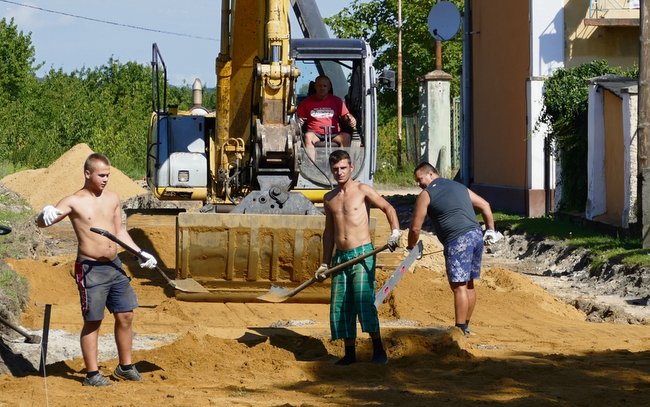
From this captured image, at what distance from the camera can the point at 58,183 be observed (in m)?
32.6

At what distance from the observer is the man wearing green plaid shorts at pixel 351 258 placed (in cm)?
1045

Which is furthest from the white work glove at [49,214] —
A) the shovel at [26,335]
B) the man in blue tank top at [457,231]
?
the man in blue tank top at [457,231]

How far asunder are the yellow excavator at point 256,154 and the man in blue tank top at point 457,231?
2358 millimetres

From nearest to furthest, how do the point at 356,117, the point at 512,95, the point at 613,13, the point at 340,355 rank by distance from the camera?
the point at 340,355 < the point at 356,117 < the point at 613,13 < the point at 512,95

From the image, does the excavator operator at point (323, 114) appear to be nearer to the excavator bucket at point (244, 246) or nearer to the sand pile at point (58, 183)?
the excavator bucket at point (244, 246)

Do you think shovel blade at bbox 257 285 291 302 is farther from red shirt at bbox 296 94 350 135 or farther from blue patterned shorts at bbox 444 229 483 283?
red shirt at bbox 296 94 350 135

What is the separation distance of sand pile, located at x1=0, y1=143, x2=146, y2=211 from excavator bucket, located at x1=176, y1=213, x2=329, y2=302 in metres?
18.1

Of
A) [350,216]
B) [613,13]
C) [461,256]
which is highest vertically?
[613,13]

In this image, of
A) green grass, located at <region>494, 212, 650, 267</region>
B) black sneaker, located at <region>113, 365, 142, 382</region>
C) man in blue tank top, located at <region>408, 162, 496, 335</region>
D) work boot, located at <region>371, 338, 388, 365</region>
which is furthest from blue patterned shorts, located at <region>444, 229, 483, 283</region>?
green grass, located at <region>494, 212, 650, 267</region>

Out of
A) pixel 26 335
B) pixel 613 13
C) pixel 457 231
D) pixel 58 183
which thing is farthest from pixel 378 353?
pixel 58 183

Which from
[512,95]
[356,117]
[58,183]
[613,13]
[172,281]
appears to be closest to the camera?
[172,281]

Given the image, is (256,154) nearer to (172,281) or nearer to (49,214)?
(172,281)

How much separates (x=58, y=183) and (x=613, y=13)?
48.1 feet

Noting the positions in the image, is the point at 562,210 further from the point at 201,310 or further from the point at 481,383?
the point at 481,383
